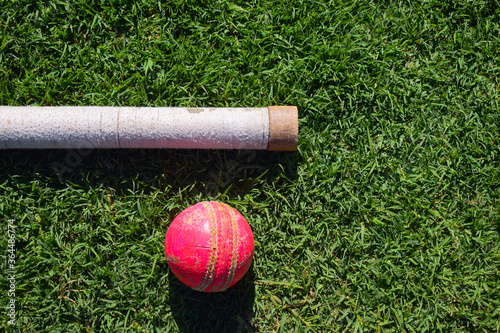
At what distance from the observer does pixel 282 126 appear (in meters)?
3.51

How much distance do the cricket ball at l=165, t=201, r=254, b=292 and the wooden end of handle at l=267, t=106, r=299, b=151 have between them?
821mm

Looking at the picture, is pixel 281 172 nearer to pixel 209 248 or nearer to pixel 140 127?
pixel 209 248

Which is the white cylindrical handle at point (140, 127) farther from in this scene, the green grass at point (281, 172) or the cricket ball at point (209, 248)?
the cricket ball at point (209, 248)

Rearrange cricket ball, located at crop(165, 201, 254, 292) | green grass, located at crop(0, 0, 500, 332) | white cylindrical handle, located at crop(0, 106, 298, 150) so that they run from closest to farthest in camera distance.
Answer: cricket ball, located at crop(165, 201, 254, 292)
white cylindrical handle, located at crop(0, 106, 298, 150)
green grass, located at crop(0, 0, 500, 332)

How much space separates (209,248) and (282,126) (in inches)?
50.2

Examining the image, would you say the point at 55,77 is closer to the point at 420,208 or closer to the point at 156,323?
the point at 156,323

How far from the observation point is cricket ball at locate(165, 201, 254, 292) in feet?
9.93

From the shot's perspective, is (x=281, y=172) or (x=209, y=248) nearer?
(x=209, y=248)

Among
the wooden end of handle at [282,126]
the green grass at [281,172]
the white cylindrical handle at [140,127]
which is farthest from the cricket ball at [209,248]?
the wooden end of handle at [282,126]

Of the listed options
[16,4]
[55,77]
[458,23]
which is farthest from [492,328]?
[16,4]

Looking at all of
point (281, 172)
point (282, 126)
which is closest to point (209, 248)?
point (281, 172)

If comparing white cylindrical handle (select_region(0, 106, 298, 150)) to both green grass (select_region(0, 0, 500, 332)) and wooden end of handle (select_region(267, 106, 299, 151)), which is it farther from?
green grass (select_region(0, 0, 500, 332))

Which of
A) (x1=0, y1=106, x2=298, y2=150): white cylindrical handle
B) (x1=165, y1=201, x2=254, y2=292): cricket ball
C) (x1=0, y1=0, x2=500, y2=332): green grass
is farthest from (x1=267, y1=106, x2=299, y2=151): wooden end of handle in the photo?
(x1=165, y1=201, x2=254, y2=292): cricket ball

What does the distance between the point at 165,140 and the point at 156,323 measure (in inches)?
67.2
